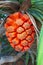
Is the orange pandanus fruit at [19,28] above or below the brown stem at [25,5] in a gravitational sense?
below

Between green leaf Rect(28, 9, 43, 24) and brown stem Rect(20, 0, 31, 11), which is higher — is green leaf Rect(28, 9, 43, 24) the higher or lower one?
the lower one

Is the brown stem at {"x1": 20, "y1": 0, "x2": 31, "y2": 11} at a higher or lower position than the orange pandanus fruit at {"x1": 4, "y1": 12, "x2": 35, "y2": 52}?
higher

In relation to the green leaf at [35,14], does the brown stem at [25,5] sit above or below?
above

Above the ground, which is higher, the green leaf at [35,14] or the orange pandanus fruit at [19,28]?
the green leaf at [35,14]

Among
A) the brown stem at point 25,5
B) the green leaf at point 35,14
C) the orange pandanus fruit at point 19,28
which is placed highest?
the brown stem at point 25,5

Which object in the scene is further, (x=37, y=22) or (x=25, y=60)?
(x=25, y=60)

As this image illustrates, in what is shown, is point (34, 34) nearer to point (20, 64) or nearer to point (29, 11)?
point (29, 11)

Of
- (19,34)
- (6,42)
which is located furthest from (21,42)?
(6,42)

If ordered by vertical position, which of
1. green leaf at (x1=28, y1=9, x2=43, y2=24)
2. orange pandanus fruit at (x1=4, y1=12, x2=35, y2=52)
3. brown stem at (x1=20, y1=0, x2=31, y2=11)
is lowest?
orange pandanus fruit at (x1=4, y1=12, x2=35, y2=52)
